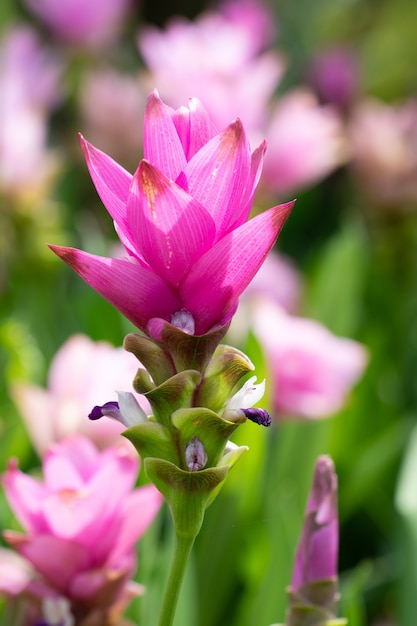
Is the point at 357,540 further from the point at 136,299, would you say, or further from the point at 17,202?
the point at 136,299

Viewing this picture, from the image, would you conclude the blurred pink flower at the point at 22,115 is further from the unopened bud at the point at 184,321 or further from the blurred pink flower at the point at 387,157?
the unopened bud at the point at 184,321

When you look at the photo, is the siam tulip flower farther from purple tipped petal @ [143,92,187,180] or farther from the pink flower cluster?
the pink flower cluster

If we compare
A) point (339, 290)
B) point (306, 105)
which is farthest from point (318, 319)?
point (306, 105)

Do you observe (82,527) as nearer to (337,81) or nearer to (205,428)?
(205,428)

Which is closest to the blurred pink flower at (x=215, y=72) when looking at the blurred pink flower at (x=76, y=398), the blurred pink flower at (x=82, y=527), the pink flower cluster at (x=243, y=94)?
the pink flower cluster at (x=243, y=94)

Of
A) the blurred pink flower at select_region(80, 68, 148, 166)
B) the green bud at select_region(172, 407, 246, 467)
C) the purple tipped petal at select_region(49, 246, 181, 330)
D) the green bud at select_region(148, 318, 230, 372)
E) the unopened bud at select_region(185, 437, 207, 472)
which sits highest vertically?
the blurred pink flower at select_region(80, 68, 148, 166)

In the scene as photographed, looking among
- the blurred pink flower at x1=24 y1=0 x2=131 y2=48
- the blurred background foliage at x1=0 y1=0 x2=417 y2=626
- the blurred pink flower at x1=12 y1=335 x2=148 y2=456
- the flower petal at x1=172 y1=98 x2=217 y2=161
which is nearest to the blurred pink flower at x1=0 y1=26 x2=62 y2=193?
the blurred background foliage at x1=0 y1=0 x2=417 y2=626

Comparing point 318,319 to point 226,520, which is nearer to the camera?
point 226,520

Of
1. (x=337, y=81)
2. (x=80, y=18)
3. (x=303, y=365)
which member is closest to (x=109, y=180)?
(x=303, y=365)
